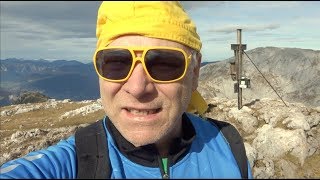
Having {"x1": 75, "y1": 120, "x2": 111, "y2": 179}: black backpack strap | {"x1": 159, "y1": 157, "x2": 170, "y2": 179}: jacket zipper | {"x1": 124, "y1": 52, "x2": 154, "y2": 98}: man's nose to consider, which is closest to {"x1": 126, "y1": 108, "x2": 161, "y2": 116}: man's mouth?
{"x1": 124, "y1": 52, "x2": 154, "y2": 98}: man's nose

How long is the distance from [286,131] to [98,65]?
843 inches

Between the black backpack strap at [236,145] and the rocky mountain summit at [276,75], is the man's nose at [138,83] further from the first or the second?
the rocky mountain summit at [276,75]

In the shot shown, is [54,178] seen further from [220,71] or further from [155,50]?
[220,71]

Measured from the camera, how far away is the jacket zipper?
11.3 ft

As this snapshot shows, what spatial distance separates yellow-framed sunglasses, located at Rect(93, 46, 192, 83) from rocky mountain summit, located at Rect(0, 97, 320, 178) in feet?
50.8

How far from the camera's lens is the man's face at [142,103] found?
3.30 m

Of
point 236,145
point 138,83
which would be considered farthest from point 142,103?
point 236,145

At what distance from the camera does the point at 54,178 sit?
2912mm

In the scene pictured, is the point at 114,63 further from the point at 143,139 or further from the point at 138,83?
the point at 143,139

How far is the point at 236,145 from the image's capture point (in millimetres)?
3861

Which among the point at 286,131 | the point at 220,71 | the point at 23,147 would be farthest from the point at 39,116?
the point at 220,71

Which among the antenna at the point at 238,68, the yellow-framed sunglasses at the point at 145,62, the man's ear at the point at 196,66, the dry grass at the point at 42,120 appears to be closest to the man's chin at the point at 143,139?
the yellow-framed sunglasses at the point at 145,62

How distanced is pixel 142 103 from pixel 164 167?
759mm

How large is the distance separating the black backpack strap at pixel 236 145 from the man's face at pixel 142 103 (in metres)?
0.81
